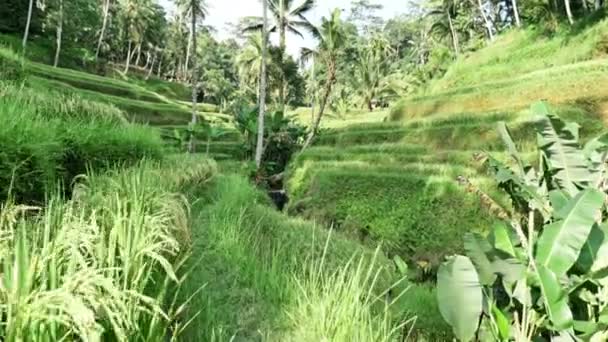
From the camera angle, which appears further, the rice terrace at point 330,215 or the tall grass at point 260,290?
the tall grass at point 260,290

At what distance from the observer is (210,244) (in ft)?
14.3

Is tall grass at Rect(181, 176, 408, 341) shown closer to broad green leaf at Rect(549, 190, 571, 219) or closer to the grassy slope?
broad green leaf at Rect(549, 190, 571, 219)

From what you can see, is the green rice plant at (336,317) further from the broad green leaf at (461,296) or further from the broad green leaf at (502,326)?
the broad green leaf at (502,326)

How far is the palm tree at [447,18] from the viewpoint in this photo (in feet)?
102

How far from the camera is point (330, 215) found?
11227mm

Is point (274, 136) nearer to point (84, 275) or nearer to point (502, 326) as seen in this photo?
point (502, 326)

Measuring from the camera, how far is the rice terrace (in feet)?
7.16

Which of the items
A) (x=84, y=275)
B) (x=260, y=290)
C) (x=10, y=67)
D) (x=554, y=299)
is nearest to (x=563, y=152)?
(x=554, y=299)

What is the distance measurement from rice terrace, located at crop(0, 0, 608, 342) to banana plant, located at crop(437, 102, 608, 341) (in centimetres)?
1

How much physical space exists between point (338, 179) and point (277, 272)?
25.0 ft

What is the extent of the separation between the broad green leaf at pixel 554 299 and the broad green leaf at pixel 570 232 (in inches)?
5.2

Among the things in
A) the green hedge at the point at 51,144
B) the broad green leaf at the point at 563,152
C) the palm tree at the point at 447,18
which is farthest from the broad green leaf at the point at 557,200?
the palm tree at the point at 447,18

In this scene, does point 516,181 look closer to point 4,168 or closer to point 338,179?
point 4,168

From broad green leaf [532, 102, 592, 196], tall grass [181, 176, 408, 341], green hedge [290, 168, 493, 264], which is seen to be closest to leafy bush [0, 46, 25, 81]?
tall grass [181, 176, 408, 341]
